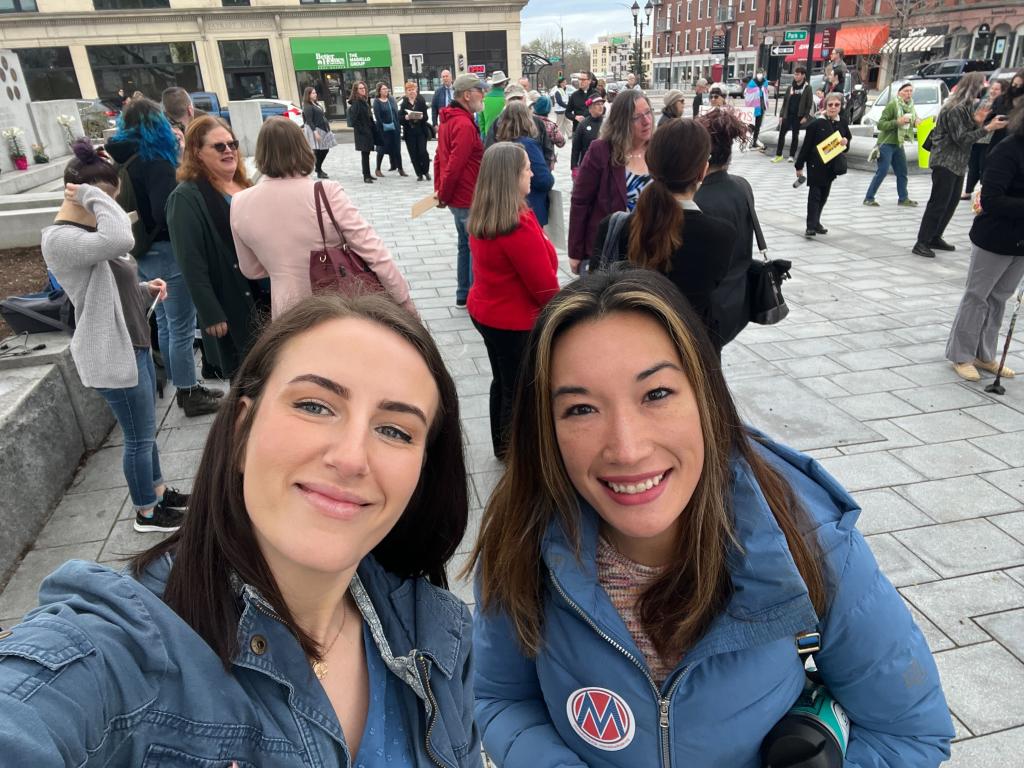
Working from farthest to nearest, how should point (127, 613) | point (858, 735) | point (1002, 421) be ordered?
point (1002, 421), point (858, 735), point (127, 613)

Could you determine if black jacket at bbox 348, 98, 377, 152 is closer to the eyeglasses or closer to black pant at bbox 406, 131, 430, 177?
black pant at bbox 406, 131, 430, 177

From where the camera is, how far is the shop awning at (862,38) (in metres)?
47.0

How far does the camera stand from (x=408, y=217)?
11508mm

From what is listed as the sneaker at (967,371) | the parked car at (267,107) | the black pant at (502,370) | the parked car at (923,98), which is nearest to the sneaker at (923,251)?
the sneaker at (967,371)

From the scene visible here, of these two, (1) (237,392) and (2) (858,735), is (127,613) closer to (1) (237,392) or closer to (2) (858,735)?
(1) (237,392)

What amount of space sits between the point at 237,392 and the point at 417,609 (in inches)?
23.6

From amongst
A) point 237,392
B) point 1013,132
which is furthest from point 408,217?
point 237,392

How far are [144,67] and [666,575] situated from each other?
42.5 m

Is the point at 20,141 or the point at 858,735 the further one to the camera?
the point at 20,141

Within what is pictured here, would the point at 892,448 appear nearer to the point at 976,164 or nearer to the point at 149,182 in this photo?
the point at 149,182

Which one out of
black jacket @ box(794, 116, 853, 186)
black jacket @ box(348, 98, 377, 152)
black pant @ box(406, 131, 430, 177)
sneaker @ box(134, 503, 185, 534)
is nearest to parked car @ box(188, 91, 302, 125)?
black jacket @ box(348, 98, 377, 152)

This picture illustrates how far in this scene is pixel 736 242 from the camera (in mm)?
3727

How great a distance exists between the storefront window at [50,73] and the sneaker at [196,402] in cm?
3861

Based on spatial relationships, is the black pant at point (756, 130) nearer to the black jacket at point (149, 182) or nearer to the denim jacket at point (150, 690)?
the black jacket at point (149, 182)
